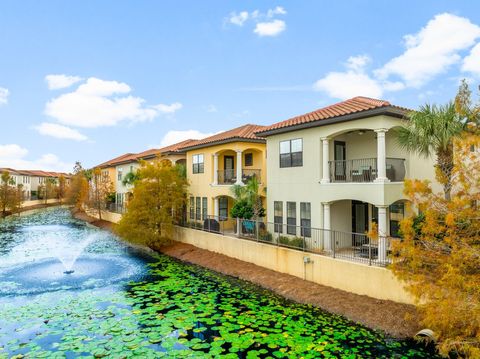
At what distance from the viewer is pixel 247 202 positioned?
871 inches

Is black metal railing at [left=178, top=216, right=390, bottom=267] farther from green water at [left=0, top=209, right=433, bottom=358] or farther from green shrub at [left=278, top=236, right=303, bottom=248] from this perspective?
green water at [left=0, top=209, right=433, bottom=358]

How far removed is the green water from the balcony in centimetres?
834

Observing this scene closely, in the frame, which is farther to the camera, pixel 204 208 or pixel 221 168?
pixel 204 208

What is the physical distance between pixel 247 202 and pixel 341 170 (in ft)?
21.3

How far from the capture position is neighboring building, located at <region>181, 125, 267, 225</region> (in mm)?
24578

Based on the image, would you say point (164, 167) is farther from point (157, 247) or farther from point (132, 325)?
point (132, 325)

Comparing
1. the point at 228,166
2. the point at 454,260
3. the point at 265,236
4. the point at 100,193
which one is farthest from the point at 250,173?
the point at 100,193

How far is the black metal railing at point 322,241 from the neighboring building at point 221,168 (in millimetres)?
3839

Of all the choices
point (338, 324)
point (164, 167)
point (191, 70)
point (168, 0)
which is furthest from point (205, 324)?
point (191, 70)

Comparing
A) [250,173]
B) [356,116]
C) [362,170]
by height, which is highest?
[356,116]

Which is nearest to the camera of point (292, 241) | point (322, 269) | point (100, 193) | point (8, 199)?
point (322, 269)

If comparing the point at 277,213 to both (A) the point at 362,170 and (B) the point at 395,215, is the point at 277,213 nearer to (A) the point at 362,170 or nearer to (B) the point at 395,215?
(A) the point at 362,170

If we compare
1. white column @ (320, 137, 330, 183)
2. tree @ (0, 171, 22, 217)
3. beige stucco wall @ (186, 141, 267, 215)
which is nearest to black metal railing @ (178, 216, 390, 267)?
white column @ (320, 137, 330, 183)

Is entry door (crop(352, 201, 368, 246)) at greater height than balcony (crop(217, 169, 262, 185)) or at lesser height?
lesser
